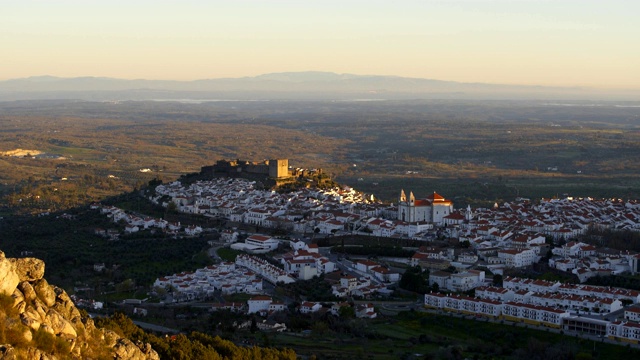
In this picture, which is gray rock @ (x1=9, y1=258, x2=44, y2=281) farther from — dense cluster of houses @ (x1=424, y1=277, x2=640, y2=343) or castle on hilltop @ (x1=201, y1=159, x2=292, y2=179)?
castle on hilltop @ (x1=201, y1=159, x2=292, y2=179)

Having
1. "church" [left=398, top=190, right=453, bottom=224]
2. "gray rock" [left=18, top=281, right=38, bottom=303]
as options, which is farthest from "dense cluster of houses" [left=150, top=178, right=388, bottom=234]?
"gray rock" [left=18, top=281, right=38, bottom=303]

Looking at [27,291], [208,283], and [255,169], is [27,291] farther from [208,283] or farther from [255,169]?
[255,169]

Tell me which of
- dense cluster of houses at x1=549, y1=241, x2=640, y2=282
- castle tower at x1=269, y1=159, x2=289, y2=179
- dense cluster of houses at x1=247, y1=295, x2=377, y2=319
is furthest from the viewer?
castle tower at x1=269, y1=159, x2=289, y2=179

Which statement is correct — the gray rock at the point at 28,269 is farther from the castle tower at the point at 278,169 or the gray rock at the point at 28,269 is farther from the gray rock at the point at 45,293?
the castle tower at the point at 278,169

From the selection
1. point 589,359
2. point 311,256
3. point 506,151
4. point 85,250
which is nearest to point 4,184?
point 85,250

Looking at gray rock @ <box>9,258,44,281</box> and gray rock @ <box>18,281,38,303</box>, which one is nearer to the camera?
gray rock @ <box>18,281,38,303</box>

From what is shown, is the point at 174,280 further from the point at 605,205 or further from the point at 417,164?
the point at 417,164

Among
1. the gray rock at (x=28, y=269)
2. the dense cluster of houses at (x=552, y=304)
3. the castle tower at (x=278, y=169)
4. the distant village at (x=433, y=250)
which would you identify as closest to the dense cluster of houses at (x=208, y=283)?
the distant village at (x=433, y=250)
